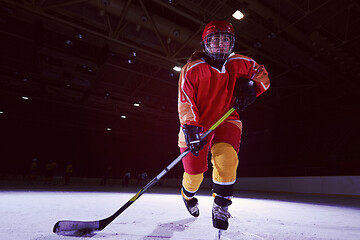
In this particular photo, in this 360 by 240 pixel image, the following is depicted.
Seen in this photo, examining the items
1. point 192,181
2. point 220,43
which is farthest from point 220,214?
point 220,43

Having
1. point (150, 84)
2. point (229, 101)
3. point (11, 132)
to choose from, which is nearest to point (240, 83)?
point (229, 101)

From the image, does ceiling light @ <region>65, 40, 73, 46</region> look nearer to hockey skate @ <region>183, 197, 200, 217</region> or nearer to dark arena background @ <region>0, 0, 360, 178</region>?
dark arena background @ <region>0, 0, 360, 178</region>

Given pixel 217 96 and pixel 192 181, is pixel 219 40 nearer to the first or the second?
pixel 217 96

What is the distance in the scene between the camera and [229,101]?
2020 millimetres

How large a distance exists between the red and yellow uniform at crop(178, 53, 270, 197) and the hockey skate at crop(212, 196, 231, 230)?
0.60ft

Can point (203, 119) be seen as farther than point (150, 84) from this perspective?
No

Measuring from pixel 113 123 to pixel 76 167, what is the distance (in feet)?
15.2

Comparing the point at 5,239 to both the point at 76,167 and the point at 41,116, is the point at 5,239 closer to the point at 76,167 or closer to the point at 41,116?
the point at 41,116

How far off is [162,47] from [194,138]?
630 cm

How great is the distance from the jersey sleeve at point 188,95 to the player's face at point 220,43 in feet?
0.68

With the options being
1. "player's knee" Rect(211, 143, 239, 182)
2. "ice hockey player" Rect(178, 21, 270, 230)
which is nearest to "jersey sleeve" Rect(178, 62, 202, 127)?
"ice hockey player" Rect(178, 21, 270, 230)

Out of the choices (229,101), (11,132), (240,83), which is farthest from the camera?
(11,132)

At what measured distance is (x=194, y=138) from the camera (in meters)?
1.78

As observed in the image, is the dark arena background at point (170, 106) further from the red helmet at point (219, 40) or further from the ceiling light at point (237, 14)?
the red helmet at point (219, 40)
